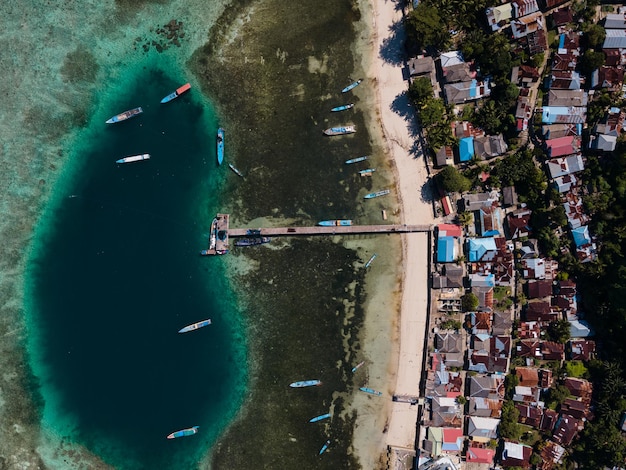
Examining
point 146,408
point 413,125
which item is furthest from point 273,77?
point 146,408

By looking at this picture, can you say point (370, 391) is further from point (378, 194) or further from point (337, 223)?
point (378, 194)

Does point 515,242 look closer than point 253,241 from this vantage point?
Yes

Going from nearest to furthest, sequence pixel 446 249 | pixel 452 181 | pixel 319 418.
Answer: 1. pixel 452 181
2. pixel 446 249
3. pixel 319 418

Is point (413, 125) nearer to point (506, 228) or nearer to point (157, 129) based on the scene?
point (506, 228)

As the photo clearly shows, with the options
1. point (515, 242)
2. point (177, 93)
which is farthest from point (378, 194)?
point (177, 93)

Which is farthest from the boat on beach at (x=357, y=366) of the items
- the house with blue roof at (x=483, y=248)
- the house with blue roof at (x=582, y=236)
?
the house with blue roof at (x=582, y=236)

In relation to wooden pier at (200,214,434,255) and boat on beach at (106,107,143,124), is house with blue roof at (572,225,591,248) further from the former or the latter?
boat on beach at (106,107,143,124)

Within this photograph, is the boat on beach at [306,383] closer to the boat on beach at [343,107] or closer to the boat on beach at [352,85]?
the boat on beach at [343,107]
